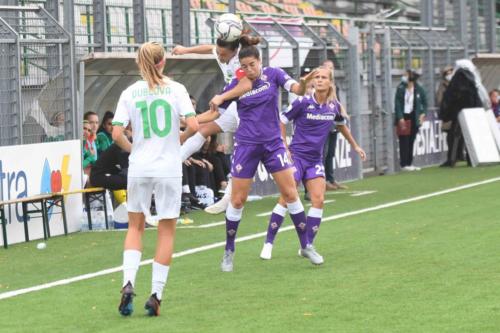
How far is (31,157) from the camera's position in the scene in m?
15.6

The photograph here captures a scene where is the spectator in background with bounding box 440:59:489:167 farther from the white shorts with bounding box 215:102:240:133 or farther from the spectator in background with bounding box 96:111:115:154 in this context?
the white shorts with bounding box 215:102:240:133

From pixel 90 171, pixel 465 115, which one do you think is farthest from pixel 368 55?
pixel 90 171

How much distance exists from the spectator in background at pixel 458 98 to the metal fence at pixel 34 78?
12.2 metres

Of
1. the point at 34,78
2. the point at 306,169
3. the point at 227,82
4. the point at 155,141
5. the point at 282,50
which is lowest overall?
the point at 306,169

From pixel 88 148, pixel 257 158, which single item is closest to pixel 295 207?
pixel 257 158

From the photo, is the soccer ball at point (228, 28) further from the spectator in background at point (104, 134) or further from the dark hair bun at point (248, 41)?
the spectator in background at point (104, 134)

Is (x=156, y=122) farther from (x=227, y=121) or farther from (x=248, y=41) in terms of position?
(x=227, y=121)

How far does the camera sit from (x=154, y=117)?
30.1 ft

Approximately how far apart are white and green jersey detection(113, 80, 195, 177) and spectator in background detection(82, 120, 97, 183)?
27.3ft

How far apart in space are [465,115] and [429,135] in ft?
3.81

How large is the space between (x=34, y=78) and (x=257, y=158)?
5333mm

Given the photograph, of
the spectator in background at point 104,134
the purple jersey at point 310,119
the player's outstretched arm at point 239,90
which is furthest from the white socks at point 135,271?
the spectator in background at point 104,134

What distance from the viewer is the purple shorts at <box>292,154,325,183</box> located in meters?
12.8

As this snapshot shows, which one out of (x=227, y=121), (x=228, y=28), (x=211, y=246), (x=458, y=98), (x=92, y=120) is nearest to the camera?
(x=228, y=28)
